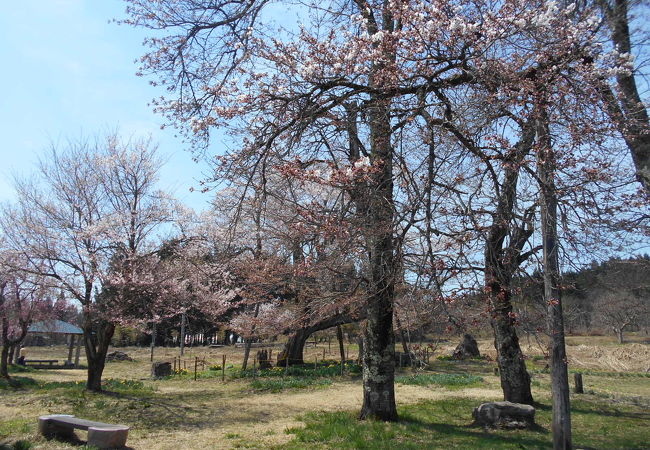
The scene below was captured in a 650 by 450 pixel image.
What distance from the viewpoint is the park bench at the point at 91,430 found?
711cm

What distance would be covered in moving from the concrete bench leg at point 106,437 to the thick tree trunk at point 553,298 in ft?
19.8

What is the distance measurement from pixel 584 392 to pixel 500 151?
477 inches

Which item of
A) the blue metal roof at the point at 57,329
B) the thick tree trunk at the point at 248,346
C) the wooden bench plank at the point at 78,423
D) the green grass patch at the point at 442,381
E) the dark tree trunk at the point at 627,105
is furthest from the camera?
the blue metal roof at the point at 57,329

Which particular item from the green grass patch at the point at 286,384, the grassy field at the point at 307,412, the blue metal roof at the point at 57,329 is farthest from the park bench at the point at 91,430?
→ the blue metal roof at the point at 57,329

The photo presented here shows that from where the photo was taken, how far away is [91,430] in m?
7.21

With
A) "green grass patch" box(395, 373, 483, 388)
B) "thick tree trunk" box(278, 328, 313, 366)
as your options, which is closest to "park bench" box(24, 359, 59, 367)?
"thick tree trunk" box(278, 328, 313, 366)

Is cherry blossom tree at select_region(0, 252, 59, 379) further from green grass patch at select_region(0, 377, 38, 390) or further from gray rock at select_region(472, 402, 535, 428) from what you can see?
gray rock at select_region(472, 402, 535, 428)

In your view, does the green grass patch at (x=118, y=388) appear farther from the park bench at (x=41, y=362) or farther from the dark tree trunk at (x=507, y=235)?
the park bench at (x=41, y=362)

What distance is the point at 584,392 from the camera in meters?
14.8

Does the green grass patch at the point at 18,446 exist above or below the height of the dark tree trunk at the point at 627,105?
below

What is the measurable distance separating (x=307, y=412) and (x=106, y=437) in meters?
4.52

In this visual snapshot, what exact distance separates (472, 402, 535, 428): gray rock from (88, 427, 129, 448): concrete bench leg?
623 centimetres

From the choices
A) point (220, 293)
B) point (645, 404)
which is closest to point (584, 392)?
point (645, 404)

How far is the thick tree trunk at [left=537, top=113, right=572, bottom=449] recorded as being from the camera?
5688 mm
